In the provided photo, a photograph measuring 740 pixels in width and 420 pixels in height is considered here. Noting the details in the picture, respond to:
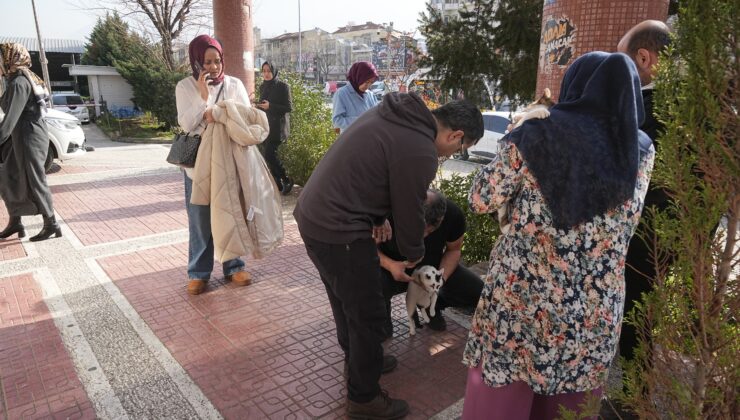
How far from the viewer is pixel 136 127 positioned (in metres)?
18.4

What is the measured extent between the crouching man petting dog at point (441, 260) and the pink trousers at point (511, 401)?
3.18 feet

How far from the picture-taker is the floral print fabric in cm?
172

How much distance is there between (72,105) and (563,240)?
24.3 meters

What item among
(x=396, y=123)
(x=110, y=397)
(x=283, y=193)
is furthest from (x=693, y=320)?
(x=283, y=193)

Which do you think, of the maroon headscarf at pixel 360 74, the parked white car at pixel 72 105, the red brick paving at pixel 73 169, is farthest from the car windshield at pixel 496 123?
the parked white car at pixel 72 105


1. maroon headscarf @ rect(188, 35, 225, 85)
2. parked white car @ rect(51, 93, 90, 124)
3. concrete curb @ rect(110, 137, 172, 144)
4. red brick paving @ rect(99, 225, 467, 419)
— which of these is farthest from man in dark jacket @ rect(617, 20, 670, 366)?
parked white car @ rect(51, 93, 90, 124)

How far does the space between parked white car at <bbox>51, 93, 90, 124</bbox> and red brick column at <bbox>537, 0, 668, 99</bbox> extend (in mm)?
21754

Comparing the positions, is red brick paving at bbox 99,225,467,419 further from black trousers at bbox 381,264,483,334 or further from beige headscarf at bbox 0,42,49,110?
beige headscarf at bbox 0,42,49,110

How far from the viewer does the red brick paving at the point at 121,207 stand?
5.98 m

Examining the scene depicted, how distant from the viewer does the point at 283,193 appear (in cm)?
789

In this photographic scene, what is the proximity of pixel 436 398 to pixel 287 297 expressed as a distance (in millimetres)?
1699

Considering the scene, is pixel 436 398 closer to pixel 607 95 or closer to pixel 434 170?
pixel 434 170

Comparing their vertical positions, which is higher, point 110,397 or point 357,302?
point 357,302

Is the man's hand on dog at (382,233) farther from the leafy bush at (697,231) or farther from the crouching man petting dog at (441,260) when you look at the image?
the leafy bush at (697,231)
